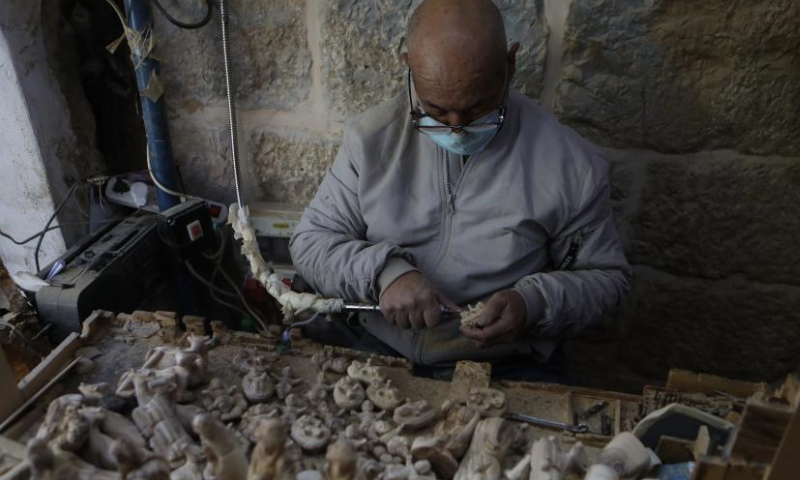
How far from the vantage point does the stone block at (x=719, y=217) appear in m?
1.45

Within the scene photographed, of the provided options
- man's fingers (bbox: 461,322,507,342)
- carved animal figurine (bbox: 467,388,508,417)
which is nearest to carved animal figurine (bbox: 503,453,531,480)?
carved animal figurine (bbox: 467,388,508,417)

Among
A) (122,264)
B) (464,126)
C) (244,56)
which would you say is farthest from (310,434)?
(244,56)

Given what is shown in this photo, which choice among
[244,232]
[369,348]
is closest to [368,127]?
[244,232]

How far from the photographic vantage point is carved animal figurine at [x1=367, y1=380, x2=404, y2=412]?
3.38 ft

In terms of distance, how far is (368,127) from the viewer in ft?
4.47

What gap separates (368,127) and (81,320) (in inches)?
31.0

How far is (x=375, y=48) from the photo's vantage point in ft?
5.16

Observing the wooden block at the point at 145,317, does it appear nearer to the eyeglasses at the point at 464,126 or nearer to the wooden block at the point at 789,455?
the eyeglasses at the point at 464,126

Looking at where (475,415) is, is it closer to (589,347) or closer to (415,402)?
(415,402)

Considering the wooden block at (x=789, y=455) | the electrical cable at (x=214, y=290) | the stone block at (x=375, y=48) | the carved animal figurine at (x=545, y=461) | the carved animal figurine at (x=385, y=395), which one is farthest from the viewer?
the electrical cable at (x=214, y=290)

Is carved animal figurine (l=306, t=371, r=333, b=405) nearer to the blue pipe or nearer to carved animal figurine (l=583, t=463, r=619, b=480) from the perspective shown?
carved animal figurine (l=583, t=463, r=619, b=480)

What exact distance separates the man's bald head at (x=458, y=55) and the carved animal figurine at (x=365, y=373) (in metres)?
0.52

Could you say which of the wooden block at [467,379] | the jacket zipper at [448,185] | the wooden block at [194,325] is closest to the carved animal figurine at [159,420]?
the wooden block at [194,325]

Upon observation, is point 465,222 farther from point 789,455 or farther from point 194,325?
point 789,455
